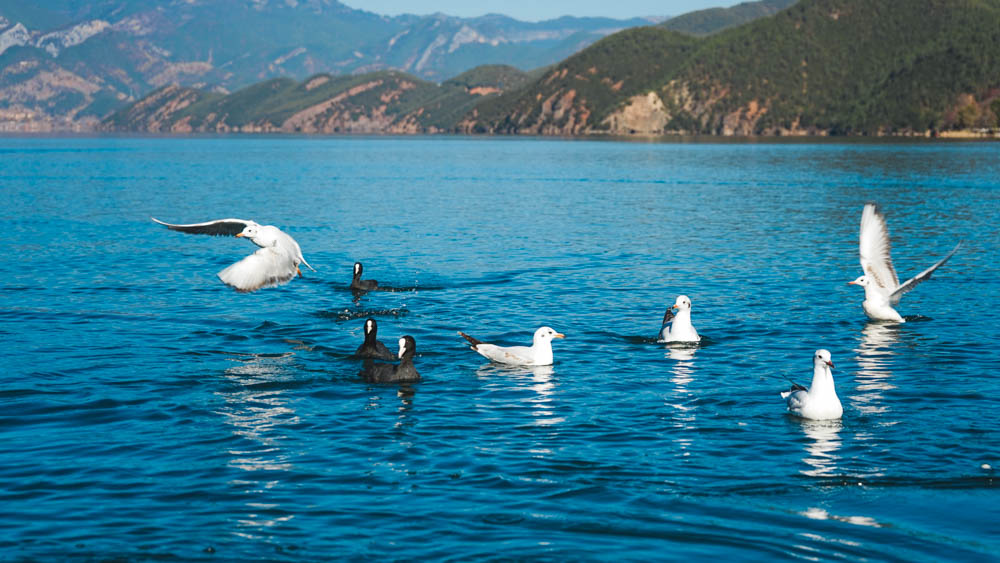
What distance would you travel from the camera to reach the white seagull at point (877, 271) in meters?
24.8

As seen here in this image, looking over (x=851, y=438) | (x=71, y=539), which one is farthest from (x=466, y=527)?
(x=851, y=438)

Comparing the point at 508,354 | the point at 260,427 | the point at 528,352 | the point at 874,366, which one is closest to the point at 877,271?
the point at 874,366

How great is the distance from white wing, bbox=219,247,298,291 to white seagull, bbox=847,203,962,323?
48.0 feet

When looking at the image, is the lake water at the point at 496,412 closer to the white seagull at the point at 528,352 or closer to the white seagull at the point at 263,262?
the white seagull at the point at 528,352

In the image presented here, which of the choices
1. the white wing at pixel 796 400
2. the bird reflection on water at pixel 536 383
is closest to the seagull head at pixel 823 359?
the white wing at pixel 796 400

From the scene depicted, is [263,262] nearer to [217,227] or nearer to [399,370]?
[217,227]

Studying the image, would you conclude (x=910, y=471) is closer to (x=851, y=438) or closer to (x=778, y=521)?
(x=851, y=438)

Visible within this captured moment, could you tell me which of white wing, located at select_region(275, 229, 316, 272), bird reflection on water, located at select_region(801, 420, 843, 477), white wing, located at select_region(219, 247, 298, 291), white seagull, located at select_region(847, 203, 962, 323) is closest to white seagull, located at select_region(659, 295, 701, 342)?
white seagull, located at select_region(847, 203, 962, 323)

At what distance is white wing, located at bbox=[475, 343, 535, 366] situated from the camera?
68.3ft

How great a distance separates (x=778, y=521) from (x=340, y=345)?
1383cm

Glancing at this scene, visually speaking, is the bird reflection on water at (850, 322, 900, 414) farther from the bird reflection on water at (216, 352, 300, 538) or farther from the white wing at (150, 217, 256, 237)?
the white wing at (150, 217, 256, 237)

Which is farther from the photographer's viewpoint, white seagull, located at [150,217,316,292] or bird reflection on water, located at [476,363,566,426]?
white seagull, located at [150,217,316,292]

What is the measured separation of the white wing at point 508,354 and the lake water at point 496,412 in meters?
0.37

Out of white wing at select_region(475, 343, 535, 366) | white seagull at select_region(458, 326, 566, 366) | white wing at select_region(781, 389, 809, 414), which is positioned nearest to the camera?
white wing at select_region(781, 389, 809, 414)
